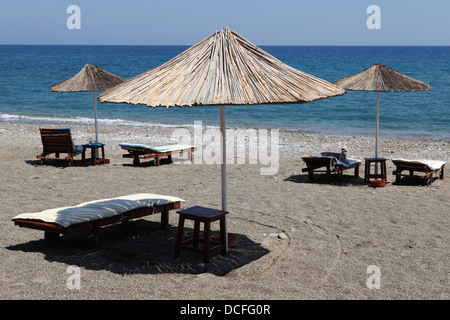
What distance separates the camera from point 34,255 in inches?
206

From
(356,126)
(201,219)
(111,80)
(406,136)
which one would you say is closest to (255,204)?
(201,219)

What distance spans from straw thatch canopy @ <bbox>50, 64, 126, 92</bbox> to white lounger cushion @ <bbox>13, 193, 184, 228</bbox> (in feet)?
16.6

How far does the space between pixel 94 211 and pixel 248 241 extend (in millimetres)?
1784

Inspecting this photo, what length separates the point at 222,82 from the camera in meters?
4.79

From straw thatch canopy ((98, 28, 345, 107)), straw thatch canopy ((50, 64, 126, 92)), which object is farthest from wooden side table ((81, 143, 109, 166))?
straw thatch canopy ((98, 28, 345, 107))

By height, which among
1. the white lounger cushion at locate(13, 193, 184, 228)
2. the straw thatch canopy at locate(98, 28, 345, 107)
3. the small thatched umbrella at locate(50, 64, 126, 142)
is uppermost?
the small thatched umbrella at locate(50, 64, 126, 142)

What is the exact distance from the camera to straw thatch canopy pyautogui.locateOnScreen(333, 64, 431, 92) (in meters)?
8.88

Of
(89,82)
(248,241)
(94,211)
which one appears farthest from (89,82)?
(248,241)

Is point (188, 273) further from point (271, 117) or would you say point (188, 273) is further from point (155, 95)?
point (271, 117)

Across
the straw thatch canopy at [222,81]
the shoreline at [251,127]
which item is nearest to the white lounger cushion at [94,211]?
the straw thatch canopy at [222,81]

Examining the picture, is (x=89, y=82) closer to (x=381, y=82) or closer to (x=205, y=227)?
(x=381, y=82)

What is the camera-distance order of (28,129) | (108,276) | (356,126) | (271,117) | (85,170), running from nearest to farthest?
(108,276) < (85,170) < (28,129) < (356,126) < (271,117)

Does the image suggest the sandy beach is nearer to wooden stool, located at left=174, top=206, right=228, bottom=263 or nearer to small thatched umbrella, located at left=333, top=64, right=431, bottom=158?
wooden stool, located at left=174, top=206, right=228, bottom=263
